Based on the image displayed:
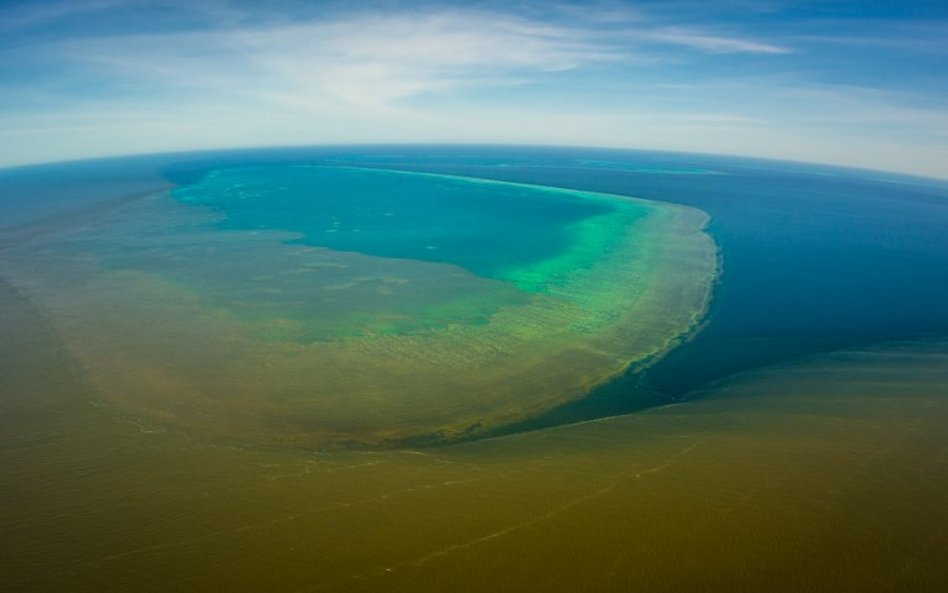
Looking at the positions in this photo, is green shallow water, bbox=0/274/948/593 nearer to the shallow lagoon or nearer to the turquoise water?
the shallow lagoon

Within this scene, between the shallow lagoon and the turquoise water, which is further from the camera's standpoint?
the turquoise water

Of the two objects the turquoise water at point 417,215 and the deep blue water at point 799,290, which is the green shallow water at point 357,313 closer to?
the turquoise water at point 417,215

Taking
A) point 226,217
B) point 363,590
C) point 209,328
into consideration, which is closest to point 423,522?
point 363,590

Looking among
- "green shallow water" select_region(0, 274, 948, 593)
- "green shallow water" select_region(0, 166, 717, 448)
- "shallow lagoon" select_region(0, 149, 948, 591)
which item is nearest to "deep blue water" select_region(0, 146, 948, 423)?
"shallow lagoon" select_region(0, 149, 948, 591)

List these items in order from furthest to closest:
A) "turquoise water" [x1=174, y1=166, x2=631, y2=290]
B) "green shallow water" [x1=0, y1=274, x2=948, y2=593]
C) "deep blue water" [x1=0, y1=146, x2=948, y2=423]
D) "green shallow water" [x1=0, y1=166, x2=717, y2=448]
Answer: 1. "turquoise water" [x1=174, y1=166, x2=631, y2=290]
2. "deep blue water" [x1=0, y1=146, x2=948, y2=423]
3. "green shallow water" [x1=0, y1=166, x2=717, y2=448]
4. "green shallow water" [x1=0, y1=274, x2=948, y2=593]

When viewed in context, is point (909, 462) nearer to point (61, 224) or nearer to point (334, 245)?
point (334, 245)

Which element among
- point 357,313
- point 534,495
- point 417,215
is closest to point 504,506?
point 534,495
